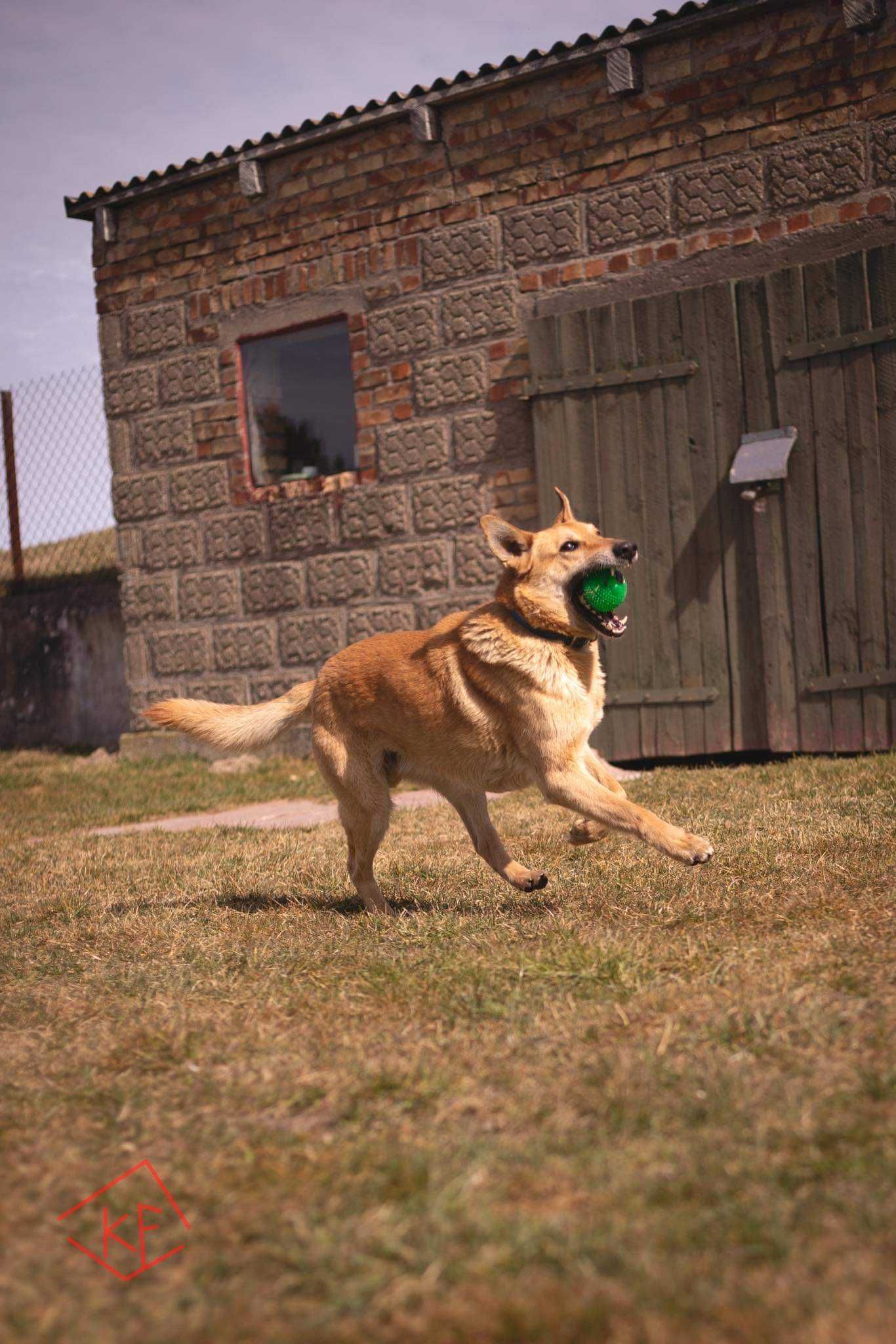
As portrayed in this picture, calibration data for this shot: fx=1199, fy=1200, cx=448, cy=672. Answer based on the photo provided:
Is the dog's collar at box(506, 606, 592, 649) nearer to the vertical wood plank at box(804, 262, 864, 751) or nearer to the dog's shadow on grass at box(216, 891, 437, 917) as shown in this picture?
the dog's shadow on grass at box(216, 891, 437, 917)

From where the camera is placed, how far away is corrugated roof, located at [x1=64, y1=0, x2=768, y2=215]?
23.0ft

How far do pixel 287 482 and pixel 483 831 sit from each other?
5218mm

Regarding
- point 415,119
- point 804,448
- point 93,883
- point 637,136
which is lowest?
point 93,883

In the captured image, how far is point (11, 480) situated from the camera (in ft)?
37.6

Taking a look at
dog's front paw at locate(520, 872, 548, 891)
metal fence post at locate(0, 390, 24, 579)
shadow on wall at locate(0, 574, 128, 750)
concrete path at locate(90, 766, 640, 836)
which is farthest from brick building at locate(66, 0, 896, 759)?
dog's front paw at locate(520, 872, 548, 891)

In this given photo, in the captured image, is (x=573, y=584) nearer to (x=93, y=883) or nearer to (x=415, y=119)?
(x=93, y=883)

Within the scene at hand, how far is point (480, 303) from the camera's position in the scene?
313 inches

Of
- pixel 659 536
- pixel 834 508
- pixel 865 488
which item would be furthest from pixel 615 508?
pixel 865 488

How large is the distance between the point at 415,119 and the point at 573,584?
16.6 ft

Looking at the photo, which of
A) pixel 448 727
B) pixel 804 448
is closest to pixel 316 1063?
pixel 448 727

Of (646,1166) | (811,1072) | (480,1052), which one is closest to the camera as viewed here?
(646,1166)

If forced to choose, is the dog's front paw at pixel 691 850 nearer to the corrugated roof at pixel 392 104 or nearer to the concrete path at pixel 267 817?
the concrete path at pixel 267 817

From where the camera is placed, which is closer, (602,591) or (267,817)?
(602,591)

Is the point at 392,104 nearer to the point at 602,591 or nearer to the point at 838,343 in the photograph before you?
the point at 838,343
